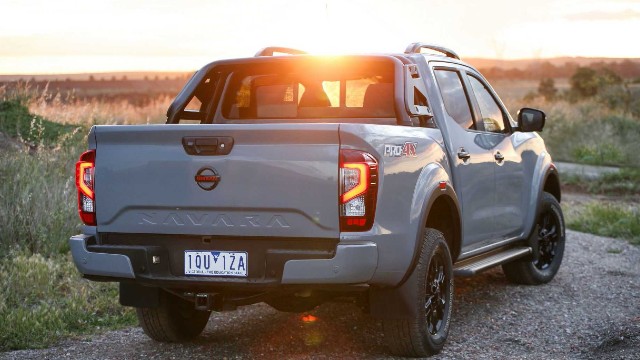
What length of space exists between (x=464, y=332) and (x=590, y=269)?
3.34 m

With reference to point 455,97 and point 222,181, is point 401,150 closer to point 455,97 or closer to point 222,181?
point 222,181

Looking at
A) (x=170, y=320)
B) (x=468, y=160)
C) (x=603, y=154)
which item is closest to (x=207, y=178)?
(x=170, y=320)

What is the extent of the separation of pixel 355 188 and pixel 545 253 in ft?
14.2

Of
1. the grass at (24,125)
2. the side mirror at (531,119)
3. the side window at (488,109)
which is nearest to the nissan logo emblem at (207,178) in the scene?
the side window at (488,109)

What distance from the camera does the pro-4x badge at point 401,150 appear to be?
519 cm

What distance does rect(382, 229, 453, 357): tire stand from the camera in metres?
5.58

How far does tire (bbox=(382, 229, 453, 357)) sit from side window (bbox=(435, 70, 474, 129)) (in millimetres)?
1222

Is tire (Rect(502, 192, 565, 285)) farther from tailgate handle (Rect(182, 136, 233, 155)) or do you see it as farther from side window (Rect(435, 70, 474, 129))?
tailgate handle (Rect(182, 136, 233, 155))

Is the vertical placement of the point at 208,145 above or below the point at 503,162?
above

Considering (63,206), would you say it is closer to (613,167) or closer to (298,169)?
(298,169)

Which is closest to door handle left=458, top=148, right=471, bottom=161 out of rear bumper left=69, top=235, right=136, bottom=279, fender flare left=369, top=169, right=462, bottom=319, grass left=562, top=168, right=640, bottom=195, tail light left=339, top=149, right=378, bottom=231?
fender flare left=369, top=169, right=462, bottom=319

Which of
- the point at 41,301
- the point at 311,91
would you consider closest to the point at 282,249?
the point at 311,91

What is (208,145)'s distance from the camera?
5145mm

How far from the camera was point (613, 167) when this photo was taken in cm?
2250
